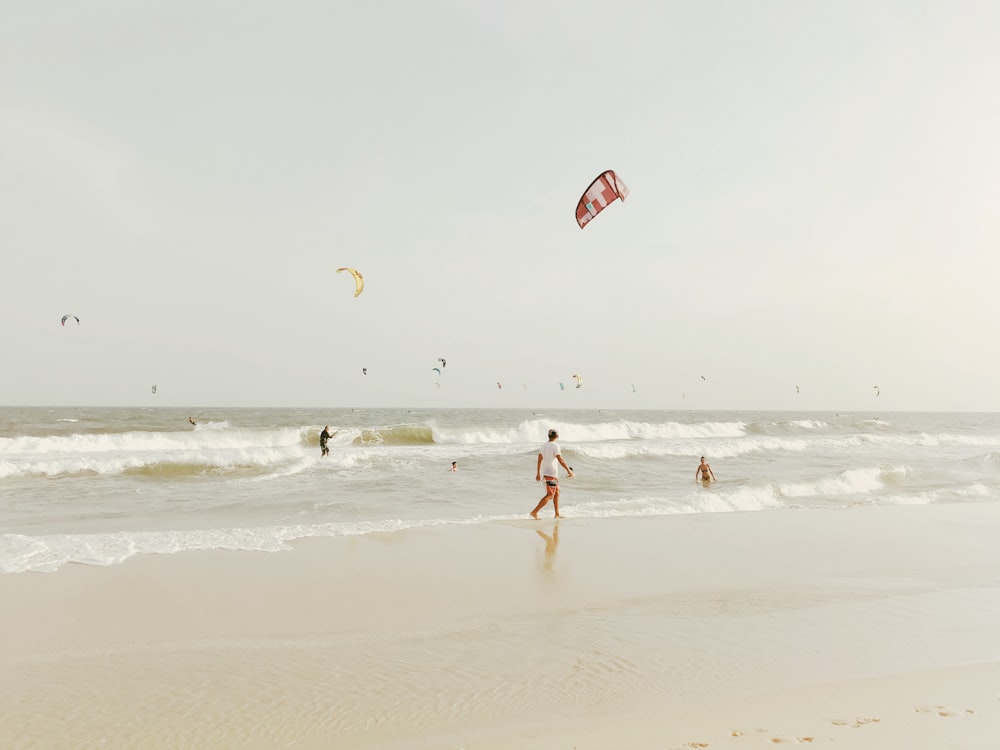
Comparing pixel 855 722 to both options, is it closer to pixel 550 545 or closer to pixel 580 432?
pixel 550 545

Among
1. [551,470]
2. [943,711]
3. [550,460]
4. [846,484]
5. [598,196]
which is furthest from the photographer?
[846,484]

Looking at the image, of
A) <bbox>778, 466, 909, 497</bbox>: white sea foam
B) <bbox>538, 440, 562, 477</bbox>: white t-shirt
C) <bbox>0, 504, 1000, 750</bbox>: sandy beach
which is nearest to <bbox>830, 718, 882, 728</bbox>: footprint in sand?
<bbox>0, 504, 1000, 750</bbox>: sandy beach

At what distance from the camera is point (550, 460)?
36.2 ft

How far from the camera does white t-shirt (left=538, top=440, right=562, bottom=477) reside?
10875 mm

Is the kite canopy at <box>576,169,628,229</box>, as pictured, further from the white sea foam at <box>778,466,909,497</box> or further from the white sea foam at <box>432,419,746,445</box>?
the white sea foam at <box>432,419,746,445</box>

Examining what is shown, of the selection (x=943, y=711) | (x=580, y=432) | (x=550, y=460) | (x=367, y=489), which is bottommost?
(x=943, y=711)

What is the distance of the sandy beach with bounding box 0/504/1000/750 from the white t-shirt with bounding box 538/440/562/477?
9.20 ft

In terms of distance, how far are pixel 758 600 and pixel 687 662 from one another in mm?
1936

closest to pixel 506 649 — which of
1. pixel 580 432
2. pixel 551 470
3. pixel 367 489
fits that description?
pixel 551 470

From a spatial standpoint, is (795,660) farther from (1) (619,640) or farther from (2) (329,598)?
(2) (329,598)

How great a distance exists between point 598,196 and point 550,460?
14.3 ft

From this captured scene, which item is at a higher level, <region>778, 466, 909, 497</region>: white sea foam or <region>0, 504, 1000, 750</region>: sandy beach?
<region>778, 466, 909, 497</region>: white sea foam

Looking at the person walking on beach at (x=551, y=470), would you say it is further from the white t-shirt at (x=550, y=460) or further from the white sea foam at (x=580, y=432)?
the white sea foam at (x=580, y=432)

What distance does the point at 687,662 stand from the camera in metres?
4.29
